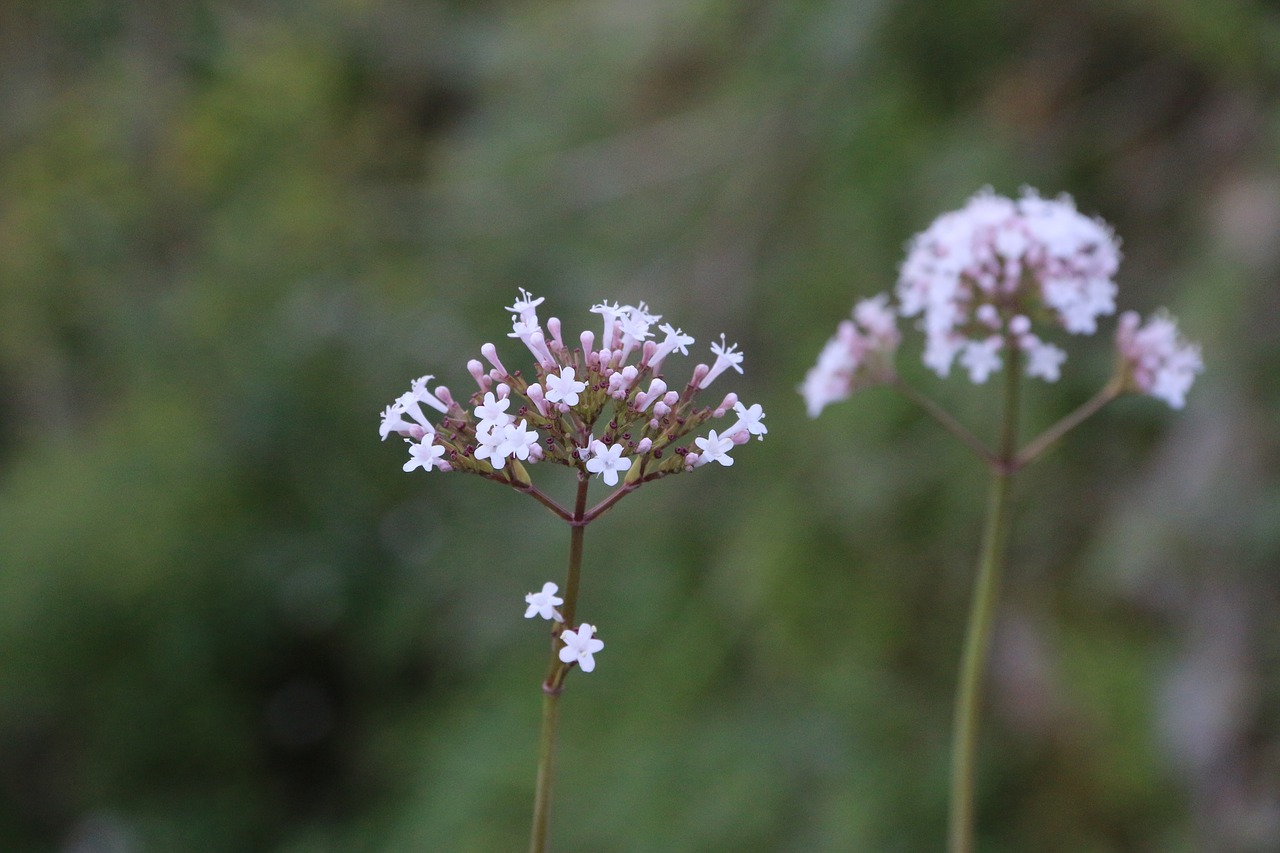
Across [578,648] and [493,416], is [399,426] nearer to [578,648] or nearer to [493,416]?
[493,416]

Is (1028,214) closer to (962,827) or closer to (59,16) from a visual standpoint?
(962,827)

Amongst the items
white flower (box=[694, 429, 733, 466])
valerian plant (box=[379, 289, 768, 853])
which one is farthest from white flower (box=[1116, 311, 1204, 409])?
white flower (box=[694, 429, 733, 466])

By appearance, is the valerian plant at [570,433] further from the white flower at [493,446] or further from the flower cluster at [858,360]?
the flower cluster at [858,360]

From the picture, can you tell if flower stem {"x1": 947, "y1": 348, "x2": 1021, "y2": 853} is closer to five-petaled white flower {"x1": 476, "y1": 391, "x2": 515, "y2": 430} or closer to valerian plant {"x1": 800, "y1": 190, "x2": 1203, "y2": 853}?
valerian plant {"x1": 800, "y1": 190, "x2": 1203, "y2": 853}

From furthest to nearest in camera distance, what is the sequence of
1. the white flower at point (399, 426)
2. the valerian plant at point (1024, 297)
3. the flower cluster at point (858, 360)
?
the flower cluster at point (858, 360)
the valerian plant at point (1024, 297)
the white flower at point (399, 426)

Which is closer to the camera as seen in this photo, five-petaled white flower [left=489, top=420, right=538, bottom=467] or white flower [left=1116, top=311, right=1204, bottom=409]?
five-petaled white flower [left=489, top=420, right=538, bottom=467]

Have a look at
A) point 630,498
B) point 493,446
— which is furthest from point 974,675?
point 630,498

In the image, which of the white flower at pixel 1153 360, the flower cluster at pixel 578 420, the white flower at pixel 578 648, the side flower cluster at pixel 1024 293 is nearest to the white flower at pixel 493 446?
the flower cluster at pixel 578 420

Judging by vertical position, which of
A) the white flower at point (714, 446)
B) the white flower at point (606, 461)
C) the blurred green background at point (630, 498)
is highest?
the blurred green background at point (630, 498)

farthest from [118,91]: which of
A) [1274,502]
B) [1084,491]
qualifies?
[1274,502]
